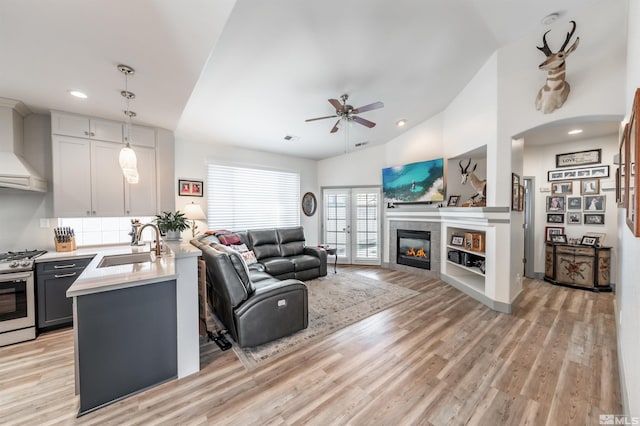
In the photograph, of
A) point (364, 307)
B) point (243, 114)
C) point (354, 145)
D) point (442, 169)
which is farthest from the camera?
point (354, 145)

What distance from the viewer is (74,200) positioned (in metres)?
3.19

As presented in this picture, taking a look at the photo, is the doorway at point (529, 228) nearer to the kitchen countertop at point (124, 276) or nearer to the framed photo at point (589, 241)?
the framed photo at point (589, 241)

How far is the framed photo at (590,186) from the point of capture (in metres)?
4.14

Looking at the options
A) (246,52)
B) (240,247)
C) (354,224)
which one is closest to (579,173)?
(354,224)

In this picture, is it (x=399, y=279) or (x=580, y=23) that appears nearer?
(x=580, y=23)

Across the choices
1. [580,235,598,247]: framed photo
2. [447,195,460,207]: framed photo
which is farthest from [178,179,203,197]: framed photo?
[580,235,598,247]: framed photo

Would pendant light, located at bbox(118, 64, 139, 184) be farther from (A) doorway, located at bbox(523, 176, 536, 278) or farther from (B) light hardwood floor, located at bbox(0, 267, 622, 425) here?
(A) doorway, located at bbox(523, 176, 536, 278)

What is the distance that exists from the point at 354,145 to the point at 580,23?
375 centimetres

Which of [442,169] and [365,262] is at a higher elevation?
[442,169]

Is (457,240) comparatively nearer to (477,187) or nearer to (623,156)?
(477,187)

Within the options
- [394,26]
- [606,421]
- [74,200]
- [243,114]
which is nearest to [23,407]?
[74,200]

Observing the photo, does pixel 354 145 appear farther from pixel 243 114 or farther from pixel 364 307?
pixel 364 307

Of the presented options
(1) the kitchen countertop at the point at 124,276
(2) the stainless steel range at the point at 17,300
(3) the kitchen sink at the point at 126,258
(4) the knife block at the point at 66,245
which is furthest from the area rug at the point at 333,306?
(4) the knife block at the point at 66,245

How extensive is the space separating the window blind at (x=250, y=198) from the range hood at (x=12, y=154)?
2.41 meters
